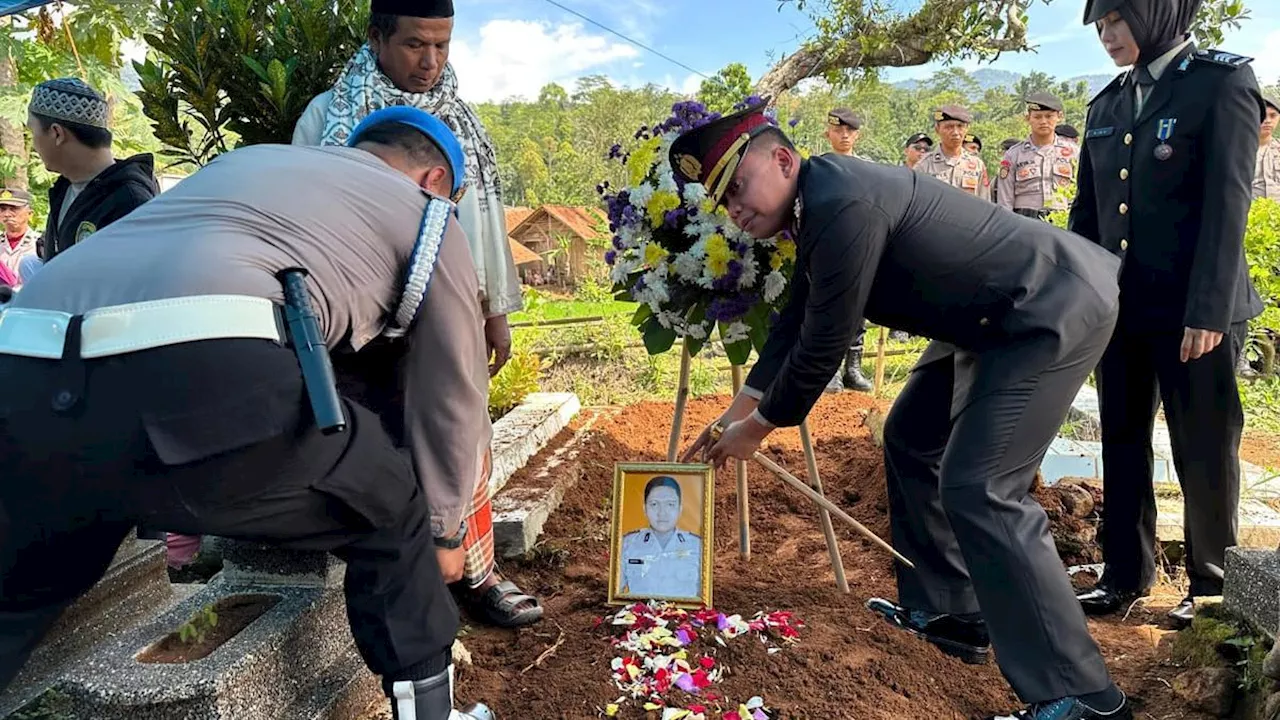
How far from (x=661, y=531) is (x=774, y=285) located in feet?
2.94

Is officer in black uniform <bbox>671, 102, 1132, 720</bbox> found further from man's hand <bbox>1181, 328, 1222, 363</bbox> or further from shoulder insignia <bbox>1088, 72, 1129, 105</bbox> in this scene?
shoulder insignia <bbox>1088, 72, 1129, 105</bbox>

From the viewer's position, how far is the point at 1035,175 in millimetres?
8039

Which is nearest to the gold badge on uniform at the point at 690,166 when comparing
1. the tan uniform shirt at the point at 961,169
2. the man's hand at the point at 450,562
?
the man's hand at the point at 450,562

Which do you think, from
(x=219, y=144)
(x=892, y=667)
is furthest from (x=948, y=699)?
(x=219, y=144)

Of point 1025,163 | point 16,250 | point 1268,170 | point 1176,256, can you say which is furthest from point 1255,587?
point 16,250

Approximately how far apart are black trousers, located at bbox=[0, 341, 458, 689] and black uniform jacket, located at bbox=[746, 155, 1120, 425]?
113cm

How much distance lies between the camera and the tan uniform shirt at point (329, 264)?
152 cm

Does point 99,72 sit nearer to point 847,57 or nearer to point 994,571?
point 847,57

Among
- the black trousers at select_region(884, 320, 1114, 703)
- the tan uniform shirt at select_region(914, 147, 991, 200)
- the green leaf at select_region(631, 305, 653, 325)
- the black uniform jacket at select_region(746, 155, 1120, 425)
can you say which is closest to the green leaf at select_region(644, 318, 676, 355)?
the green leaf at select_region(631, 305, 653, 325)

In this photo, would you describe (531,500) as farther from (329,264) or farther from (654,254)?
(329,264)

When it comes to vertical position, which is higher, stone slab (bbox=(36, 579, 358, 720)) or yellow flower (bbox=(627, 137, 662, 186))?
yellow flower (bbox=(627, 137, 662, 186))

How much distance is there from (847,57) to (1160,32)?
16.9 feet

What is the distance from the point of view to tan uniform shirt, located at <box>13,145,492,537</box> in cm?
152

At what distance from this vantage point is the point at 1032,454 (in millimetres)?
2320
